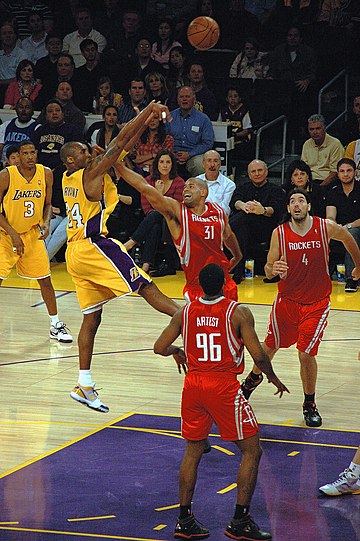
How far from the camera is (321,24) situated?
50.3 ft

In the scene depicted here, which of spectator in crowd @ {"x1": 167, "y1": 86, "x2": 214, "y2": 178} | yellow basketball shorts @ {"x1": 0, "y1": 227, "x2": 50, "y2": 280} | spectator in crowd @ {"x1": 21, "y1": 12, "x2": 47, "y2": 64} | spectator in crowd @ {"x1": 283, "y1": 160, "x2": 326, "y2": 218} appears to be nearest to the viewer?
yellow basketball shorts @ {"x1": 0, "y1": 227, "x2": 50, "y2": 280}

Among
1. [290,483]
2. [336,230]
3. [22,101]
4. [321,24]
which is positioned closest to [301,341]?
[336,230]

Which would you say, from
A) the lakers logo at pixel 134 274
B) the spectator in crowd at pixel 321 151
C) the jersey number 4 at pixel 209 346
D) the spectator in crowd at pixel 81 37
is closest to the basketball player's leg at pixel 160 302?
the lakers logo at pixel 134 274

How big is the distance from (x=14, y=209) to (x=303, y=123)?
5.95 meters

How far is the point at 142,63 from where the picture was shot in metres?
15.3

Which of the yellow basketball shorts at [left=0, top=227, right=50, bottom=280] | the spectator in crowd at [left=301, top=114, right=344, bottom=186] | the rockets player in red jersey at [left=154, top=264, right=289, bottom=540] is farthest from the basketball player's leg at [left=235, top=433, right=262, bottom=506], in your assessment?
the spectator in crowd at [left=301, top=114, right=344, bottom=186]

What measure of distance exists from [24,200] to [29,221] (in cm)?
21

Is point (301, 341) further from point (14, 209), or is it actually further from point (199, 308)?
point (14, 209)

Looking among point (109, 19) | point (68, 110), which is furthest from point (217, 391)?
point (109, 19)

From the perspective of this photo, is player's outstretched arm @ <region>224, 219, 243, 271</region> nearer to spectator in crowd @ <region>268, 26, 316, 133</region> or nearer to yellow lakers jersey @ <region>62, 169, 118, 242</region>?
yellow lakers jersey @ <region>62, 169, 118, 242</region>

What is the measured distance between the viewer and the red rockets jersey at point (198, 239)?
24.9 feet

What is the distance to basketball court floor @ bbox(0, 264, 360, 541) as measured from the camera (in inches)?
233

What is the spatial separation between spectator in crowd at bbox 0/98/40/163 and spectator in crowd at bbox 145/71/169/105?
5.07 ft

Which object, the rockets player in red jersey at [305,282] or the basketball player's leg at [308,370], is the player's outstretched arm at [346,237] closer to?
the rockets player in red jersey at [305,282]
